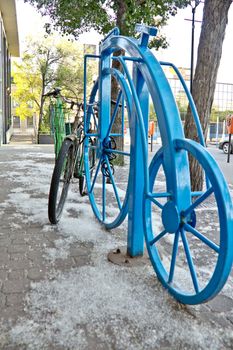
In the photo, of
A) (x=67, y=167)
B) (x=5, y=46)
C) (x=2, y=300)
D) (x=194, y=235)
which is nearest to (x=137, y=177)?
(x=194, y=235)

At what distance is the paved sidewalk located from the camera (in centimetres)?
157

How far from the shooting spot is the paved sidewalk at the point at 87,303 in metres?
1.57

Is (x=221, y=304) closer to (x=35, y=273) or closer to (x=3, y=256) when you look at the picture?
(x=35, y=273)

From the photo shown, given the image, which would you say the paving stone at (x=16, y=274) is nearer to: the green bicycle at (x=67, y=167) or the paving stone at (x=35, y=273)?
the paving stone at (x=35, y=273)

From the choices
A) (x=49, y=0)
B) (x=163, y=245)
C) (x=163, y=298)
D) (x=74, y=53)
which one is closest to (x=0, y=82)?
(x=49, y=0)

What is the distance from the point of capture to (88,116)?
12.3 feet

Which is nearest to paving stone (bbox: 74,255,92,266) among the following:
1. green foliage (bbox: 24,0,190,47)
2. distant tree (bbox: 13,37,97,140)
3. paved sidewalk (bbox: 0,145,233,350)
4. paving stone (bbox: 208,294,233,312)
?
paved sidewalk (bbox: 0,145,233,350)

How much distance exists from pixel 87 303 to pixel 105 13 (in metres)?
7.79

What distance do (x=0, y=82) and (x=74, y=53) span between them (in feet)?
27.9

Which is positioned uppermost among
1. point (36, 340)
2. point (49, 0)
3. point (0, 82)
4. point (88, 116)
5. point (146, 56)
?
point (49, 0)

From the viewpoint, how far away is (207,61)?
4.23 metres

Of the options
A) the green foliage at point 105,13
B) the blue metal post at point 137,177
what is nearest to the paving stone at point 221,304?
the blue metal post at point 137,177

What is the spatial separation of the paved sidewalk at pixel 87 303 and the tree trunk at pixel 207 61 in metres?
1.95

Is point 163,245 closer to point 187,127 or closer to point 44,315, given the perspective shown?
point 44,315
